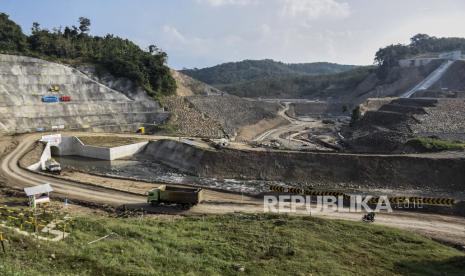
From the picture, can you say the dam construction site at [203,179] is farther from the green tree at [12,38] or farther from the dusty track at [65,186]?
the green tree at [12,38]

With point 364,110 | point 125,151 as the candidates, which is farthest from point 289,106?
point 125,151

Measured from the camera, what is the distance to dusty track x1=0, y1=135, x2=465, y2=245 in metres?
29.2

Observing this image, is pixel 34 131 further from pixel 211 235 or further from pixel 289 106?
pixel 289 106

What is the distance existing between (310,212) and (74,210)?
18.2 metres

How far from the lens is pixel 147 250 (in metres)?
19.7


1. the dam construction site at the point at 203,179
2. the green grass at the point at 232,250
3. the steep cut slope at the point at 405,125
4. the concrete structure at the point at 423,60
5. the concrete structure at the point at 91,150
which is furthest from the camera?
the concrete structure at the point at 423,60

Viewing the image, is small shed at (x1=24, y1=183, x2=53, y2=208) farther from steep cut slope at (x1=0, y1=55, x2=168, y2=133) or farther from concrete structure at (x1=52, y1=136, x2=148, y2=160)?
steep cut slope at (x1=0, y1=55, x2=168, y2=133)

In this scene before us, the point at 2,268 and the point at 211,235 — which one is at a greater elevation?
the point at 2,268

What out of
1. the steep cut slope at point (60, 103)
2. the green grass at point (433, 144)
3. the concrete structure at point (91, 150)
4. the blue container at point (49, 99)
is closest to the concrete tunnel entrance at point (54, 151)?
the concrete structure at point (91, 150)

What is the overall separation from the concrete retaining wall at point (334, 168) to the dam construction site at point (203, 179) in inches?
6.9

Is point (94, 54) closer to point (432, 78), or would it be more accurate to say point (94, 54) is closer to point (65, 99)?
point (65, 99)

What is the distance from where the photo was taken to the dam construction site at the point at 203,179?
2009 cm

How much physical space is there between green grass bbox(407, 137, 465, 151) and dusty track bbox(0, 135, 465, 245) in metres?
19.9
